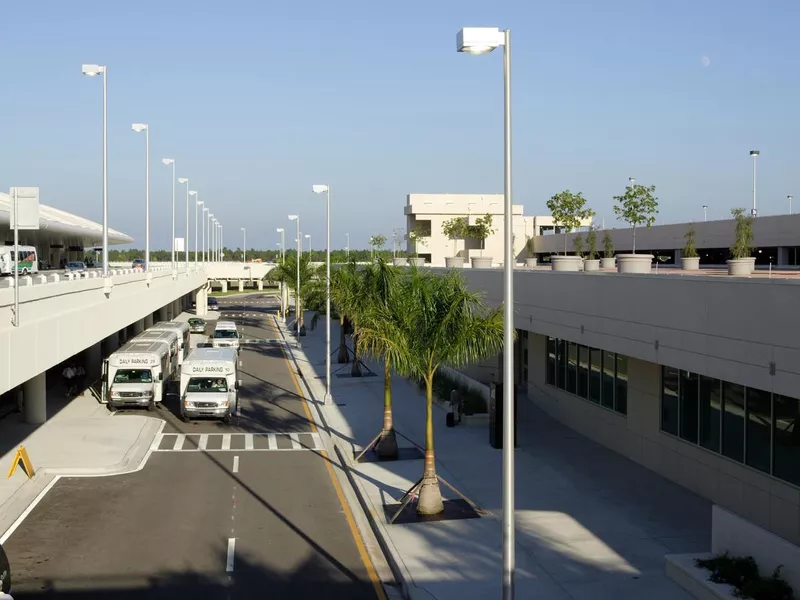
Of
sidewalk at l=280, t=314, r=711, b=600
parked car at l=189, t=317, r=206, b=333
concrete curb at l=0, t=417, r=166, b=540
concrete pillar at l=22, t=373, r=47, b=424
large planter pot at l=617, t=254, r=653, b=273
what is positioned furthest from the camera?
parked car at l=189, t=317, r=206, b=333

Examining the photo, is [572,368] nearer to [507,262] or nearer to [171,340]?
[507,262]

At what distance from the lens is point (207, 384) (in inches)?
1253

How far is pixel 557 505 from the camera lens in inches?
768

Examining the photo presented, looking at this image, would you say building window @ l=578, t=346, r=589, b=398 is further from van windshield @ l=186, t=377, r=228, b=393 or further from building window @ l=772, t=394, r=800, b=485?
van windshield @ l=186, t=377, r=228, b=393

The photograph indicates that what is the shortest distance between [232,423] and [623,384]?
577 inches

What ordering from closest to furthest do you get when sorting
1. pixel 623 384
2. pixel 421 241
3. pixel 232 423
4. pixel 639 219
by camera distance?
1. pixel 623 384
2. pixel 232 423
3. pixel 639 219
4. pixel 421 241

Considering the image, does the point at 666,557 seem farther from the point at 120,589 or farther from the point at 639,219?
the point at 639,219

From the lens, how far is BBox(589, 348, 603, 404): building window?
2680 cm

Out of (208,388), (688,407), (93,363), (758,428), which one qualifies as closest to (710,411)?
(688,407)

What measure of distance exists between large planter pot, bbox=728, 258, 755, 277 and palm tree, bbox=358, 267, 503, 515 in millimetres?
5744

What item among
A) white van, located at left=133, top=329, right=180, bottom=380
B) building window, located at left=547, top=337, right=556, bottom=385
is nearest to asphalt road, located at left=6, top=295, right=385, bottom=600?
building window, located at left=547, top=337, right=556, bottom=385

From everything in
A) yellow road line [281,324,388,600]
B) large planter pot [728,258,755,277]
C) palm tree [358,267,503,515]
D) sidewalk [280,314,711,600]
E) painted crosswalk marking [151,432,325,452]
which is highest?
large planter pot [728,258,755,277]

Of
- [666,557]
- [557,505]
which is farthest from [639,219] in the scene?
[666,557]

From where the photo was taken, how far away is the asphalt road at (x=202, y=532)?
49.5 feet
